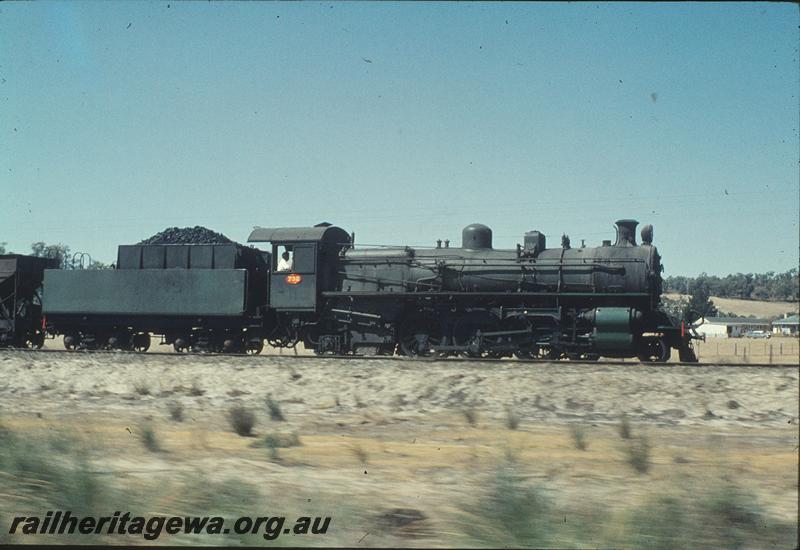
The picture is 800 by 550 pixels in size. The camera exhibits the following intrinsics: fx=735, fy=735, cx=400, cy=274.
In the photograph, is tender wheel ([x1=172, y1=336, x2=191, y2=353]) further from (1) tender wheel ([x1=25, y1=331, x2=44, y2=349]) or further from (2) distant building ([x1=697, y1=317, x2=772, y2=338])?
(2) distant building ([x1=697, y1=317, x2=772, y2=338])

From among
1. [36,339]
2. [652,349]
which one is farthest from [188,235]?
[652,349]

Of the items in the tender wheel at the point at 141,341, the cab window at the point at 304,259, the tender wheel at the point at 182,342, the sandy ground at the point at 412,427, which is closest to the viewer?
the sandy ground at the point at 412,427

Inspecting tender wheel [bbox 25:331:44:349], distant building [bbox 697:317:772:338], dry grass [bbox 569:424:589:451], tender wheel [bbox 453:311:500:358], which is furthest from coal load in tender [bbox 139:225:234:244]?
distant building [bbox 697:317:772:338]

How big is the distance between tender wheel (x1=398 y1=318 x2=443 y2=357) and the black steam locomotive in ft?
0.11

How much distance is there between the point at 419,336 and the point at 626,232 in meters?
6.62

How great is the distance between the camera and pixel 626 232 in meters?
21.0

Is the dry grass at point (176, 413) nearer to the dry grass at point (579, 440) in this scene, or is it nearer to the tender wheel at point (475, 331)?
the dry grass at point (579, 440)

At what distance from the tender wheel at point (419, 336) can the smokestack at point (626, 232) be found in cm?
572

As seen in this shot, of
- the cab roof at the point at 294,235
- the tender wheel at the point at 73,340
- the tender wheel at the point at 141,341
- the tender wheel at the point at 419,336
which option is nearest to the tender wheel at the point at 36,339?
the tender wheel at the point at 73,340

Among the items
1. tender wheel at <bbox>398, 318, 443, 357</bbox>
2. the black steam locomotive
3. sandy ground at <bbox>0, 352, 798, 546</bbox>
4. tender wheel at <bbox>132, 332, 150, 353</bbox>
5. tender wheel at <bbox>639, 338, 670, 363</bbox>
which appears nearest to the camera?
sandy ground at <bbox>0, 352, 798, 546</bbox>

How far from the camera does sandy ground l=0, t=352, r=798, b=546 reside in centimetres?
755

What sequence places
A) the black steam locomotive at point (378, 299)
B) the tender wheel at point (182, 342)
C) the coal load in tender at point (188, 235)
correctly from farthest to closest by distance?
the coal load in tender at point (188, 235) < the tender wheel at point (182, 342) < the black steam locomotive at point (378, 299)

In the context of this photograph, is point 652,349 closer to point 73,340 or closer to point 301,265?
point 301,265

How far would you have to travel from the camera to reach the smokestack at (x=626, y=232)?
20859 millimetres
